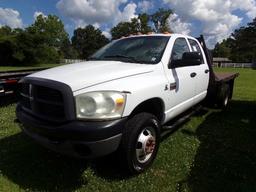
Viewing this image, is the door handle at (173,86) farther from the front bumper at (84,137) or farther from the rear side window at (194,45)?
the rear side window at (194,45)

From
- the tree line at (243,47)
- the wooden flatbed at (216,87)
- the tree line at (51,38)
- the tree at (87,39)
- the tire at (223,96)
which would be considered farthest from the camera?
the tree at (87,39)

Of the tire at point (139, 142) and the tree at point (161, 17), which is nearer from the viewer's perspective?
the tire at point (139, 142)

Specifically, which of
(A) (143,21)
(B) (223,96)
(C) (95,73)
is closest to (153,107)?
(C) (95,73)

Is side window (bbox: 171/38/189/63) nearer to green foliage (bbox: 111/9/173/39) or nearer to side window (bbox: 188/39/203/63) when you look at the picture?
side window (bbox: 188/39/203/63)

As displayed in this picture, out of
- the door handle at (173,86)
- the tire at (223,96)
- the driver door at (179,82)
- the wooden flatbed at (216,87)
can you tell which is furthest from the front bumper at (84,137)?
the tire at (223,96)

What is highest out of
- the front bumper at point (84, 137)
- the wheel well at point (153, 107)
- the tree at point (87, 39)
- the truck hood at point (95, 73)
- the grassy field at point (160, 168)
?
the tree at point (87, 39)

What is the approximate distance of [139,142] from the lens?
3764 millimetres

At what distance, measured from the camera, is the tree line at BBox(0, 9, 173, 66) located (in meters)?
44.8

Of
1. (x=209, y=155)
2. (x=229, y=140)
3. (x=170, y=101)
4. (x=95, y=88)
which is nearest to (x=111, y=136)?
(x=95, y=88)

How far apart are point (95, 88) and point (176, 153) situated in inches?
80.1

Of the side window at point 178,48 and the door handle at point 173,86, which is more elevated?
the side window at point 178,48

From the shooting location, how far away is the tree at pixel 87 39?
115 meters

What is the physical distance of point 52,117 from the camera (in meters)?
3.45

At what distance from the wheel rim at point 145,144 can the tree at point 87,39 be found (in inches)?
4417
